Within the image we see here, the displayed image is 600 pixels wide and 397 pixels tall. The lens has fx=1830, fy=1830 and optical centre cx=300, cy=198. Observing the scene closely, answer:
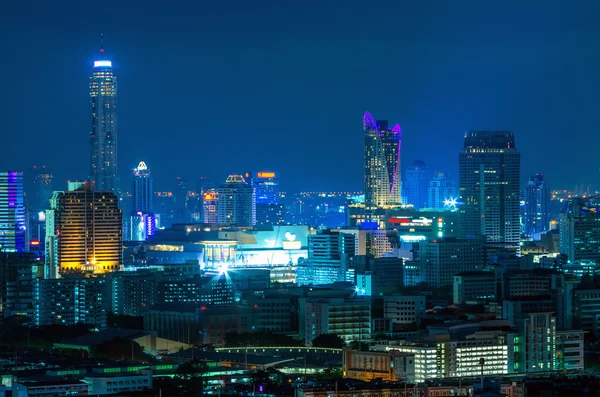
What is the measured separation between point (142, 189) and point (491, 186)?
2874 cm

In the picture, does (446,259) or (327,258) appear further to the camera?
(327,258)

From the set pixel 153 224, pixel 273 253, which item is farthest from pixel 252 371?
pixel 153 224

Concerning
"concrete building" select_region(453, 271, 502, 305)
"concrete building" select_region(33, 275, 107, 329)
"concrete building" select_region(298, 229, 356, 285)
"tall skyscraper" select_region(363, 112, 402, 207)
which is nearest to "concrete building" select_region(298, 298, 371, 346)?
"concrete building" select_region(453, 271, 502, 305)

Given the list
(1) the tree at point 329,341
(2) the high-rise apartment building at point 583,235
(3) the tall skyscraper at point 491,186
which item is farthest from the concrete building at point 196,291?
(3) the tall skyscraper at point 491,186

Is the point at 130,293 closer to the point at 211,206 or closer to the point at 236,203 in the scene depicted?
the point at 236,203

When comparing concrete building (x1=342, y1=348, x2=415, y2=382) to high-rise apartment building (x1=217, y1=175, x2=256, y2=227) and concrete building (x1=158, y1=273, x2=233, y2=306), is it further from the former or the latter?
high-rise apartment building (x1=217, y1=175, x2=256, y2=227)

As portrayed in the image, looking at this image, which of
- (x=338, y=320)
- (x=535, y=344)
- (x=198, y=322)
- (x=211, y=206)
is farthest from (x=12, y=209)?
(x=535, y=344)

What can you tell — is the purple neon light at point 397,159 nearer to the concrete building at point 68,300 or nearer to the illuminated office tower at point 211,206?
the illuminated office tower at point 211,206

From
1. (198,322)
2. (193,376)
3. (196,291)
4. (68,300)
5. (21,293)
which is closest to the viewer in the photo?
(193,376)

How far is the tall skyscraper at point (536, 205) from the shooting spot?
114 meters

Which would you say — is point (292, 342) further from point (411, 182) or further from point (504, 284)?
point (411, 182)

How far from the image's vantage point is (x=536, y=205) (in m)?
115

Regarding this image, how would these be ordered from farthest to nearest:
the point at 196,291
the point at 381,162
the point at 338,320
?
A: the point at 381,162, the point at 196,291, the point at 338,320

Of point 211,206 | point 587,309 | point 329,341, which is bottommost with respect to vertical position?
point 329,341
